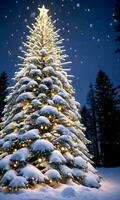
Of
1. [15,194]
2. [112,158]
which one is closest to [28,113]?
[15,194]

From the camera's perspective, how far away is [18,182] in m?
12.0

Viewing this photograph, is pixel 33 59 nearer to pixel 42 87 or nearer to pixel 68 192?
pixel 42 87

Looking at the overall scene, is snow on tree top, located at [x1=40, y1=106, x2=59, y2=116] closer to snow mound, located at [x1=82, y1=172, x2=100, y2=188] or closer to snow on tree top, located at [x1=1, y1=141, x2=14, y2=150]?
snow on tree top, located at [x1=1, y1=141, x2=14, y2=150]

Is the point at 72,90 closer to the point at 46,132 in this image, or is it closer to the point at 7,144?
the point at 46,132

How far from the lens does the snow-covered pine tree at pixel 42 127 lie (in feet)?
43.1

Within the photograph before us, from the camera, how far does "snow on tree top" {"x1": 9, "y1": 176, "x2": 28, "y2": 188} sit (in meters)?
11.9

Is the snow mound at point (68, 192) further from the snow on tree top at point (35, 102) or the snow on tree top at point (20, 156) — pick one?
the snow on tree top at point (35, 102)

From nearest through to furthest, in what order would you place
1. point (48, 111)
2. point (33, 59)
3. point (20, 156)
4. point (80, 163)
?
point (20, 156)
point (80, 163)
point (48, 111)
point (33, 59)

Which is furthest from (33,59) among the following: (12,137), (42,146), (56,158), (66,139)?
(56,158)

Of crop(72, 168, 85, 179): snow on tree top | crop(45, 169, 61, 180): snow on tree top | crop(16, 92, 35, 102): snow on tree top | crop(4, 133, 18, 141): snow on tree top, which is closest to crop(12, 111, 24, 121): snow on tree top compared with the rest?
crop(16, 92, 35, 102): snow on tree top

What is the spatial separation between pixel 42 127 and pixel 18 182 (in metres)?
3.44

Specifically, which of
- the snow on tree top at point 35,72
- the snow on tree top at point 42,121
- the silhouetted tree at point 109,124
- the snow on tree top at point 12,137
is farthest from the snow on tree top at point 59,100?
the silhouetted tree at point 109,124

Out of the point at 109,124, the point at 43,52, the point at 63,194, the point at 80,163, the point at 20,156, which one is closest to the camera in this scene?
the point at 63,194

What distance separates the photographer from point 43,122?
556 inches
